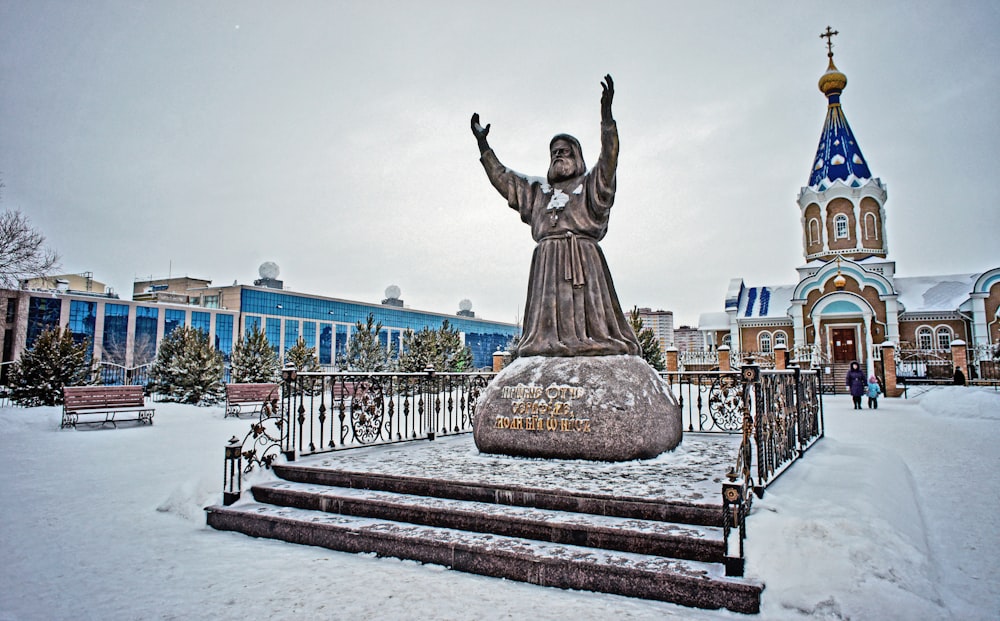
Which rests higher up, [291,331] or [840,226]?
[840,226]

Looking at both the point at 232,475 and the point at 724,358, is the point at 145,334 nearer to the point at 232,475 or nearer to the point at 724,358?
the point at 724,358

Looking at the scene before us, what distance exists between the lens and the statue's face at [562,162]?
6688 millimetres

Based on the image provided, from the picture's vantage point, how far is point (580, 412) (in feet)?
A: 18.5

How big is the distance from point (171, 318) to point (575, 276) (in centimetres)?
5360

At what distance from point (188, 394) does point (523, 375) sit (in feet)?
66.1

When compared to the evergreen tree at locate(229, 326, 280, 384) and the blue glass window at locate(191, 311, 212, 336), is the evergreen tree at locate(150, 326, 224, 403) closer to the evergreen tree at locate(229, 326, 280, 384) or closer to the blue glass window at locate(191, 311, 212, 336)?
the evergreen tree at locate(229, 326, 280, 384)

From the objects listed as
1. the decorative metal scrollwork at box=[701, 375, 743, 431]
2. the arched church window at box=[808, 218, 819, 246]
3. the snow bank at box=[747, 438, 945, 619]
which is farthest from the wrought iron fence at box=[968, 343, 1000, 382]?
the snow bank at box=[747, 438, 945, 619]

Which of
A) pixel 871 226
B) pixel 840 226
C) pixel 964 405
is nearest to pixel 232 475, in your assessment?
pixel 964 405

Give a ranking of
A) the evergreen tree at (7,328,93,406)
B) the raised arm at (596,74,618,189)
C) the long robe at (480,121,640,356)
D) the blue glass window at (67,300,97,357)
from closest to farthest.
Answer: the raised arm at (596,74,618,189)
the long robe at (480,121,640,356)
the evergreen tree at (7,328,93,406)
the blue glass window at (67,300,97,357)

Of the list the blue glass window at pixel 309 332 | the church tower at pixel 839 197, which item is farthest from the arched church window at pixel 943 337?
the blue glass window at pixel 309 332

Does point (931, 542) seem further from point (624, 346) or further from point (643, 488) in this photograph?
point (624, 346)

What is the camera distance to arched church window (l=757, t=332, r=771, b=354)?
1407 inches

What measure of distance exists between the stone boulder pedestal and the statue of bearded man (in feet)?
0.87

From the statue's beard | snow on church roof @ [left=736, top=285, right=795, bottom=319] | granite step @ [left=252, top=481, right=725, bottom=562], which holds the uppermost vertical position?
snow on church roof @ [left=736, top=285, right=795, bottom=319]
